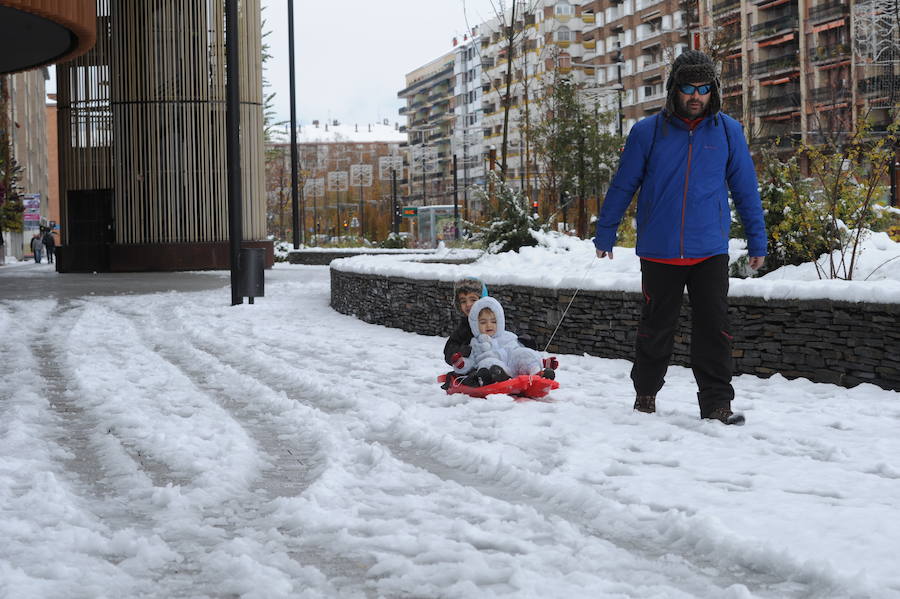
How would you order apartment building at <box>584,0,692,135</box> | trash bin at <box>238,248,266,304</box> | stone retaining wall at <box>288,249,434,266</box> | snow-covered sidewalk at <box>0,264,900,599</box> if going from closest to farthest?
snow-covered sidewalk at <box>0,264,900,599</box>, trash bin at <box>238,248,266,304</box>, stone retaining wall at <box>288,249,434,266</box>, apartment building at <box>584,0,692,135</box>

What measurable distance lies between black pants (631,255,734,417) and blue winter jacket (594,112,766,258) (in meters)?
0.14

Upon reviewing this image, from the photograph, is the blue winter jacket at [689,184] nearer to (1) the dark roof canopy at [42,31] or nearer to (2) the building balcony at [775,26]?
(1) the dark roof canopy at [42,31]

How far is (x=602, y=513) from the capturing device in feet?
15.9

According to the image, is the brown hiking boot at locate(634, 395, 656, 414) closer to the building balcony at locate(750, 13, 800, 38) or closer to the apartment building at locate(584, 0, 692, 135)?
the building balcony at locate(750, 13, 800, 38)

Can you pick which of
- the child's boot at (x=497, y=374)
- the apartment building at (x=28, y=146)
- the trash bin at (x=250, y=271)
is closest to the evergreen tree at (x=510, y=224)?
the trash bin at (x=250, y=271)

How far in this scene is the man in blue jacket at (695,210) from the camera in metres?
6.88

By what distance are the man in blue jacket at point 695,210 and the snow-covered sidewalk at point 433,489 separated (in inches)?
18.7

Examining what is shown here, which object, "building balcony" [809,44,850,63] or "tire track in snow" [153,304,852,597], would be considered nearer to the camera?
"tire track in snow" [153,304,852,597]

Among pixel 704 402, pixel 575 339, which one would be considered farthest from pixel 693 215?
pixel 575 339

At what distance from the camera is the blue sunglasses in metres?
6.81

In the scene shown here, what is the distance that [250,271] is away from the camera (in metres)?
18.8

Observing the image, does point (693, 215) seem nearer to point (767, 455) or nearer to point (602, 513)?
point (767, 455)

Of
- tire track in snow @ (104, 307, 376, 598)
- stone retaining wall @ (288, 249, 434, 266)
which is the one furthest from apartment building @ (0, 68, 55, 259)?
tire track in snow @ (104, 307, 376, 598)

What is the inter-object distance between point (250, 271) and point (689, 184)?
12687 millimetres
